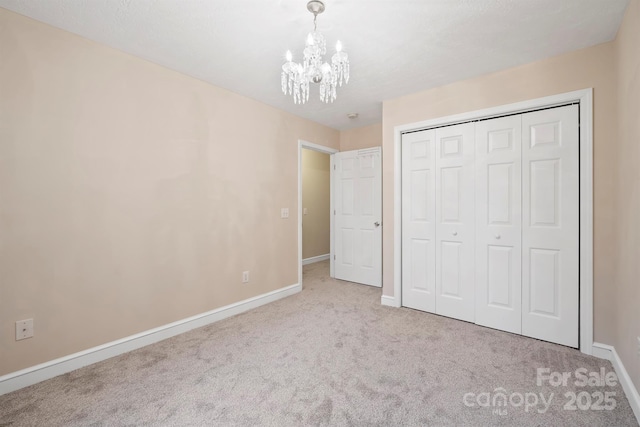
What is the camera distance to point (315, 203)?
6.04m

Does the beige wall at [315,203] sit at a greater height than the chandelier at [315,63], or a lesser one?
lesser

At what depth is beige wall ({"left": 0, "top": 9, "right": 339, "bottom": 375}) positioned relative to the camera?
1854 mm

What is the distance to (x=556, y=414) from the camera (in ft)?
5.24

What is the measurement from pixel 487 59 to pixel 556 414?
2.62 metres

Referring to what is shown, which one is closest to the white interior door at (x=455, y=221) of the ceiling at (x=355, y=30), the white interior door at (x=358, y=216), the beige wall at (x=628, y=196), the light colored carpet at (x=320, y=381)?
the light colored carpet at (x=320, y=381)

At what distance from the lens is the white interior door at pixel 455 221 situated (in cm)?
283

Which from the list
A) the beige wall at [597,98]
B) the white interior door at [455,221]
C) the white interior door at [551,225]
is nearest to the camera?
the beige wall at [597,98]

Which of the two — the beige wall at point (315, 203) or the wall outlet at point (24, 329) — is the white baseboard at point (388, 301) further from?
the wall outlet at point (24, 329)

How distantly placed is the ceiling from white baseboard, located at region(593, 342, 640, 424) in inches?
92.1

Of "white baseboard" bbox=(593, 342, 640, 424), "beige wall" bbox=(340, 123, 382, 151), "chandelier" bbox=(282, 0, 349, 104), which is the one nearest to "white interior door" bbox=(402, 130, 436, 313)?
"beige wall" bbox=(340, 123, 382, 151)

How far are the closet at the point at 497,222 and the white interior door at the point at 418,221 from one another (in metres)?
0.01

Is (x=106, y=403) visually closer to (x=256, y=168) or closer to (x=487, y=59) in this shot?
(x=256, y=168)

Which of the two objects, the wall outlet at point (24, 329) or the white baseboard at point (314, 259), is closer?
the wall outlet at point (24, 329)

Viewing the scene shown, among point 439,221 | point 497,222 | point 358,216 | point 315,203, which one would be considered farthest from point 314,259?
point 497,222
